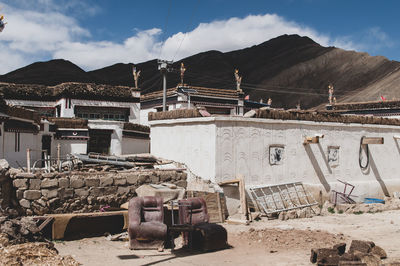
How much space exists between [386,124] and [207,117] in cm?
963

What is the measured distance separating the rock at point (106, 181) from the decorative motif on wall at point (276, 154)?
580cm

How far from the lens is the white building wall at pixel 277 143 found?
46.9 feet

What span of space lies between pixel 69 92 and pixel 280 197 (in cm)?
1870

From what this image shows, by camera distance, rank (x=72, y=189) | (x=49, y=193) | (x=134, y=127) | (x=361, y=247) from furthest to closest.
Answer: (x=134, y=127) → (x=72, y=189) → (x=49, y=193) → (x=361, y=247)

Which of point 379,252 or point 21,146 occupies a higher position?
point 21,146

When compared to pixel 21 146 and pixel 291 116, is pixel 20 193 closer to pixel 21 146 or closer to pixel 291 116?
pixel 21 146

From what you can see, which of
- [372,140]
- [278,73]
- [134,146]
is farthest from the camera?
[278,73]

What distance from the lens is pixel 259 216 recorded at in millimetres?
13820

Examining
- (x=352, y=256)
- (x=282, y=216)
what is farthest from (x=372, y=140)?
(x=352, y=256)

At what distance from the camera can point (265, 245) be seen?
10.6 metres

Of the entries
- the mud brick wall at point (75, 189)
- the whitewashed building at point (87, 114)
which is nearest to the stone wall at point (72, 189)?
the mud brick wall at point (75, 189)

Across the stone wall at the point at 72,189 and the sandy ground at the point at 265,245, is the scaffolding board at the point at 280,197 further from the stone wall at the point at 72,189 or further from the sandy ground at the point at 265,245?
the stone wall at the point at 72,189

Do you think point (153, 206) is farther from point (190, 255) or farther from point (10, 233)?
point (10, 233)

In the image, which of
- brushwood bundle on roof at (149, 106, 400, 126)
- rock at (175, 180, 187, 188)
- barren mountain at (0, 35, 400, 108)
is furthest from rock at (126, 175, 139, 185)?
barren mountain at (0, 35, 400, 108)
